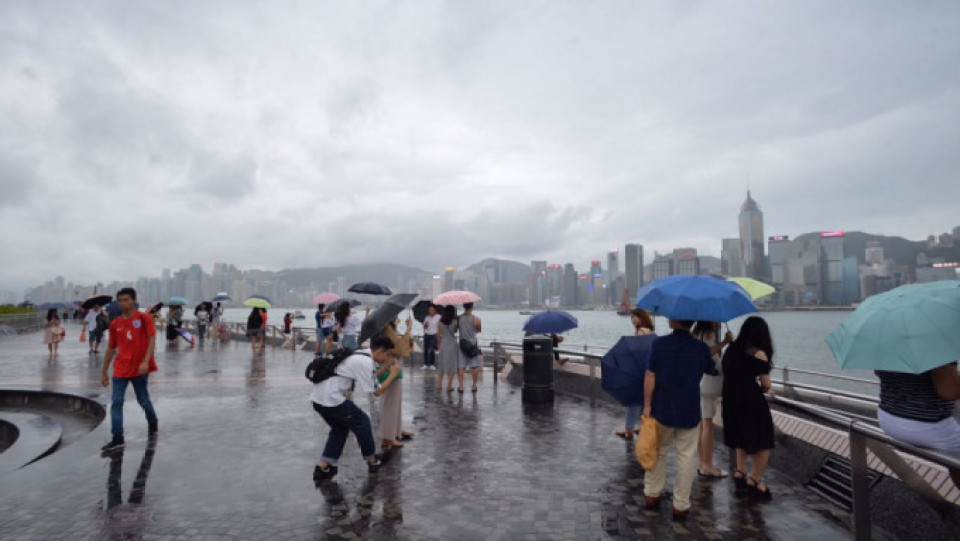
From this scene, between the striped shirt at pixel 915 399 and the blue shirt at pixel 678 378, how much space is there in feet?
4.20

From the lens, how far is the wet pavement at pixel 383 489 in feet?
13.8

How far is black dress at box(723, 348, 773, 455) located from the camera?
486 cm

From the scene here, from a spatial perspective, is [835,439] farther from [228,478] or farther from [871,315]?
[228,478]

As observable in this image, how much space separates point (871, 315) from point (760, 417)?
1716 millimetres

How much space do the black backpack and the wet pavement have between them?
1.07 m

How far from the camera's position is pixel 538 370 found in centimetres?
923

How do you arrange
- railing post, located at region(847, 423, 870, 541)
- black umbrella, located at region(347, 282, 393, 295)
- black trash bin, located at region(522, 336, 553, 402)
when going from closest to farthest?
railing post, located at region(847, 423, 870, 541) < black trash bin, located at region(522, 336, 553, 402) < black umbrella, located at region(347, 282, 393, 295)

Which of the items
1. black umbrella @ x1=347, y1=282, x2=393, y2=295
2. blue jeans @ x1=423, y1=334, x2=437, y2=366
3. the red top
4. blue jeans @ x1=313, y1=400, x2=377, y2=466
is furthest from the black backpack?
blue jeans @ x1=423, y1=334, x2=437, y2=366

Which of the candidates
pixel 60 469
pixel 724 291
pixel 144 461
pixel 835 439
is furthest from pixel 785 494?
pixel 60 469

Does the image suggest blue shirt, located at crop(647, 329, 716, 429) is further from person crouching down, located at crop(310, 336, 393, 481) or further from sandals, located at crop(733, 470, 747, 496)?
Answer: person crouching down, located at crop(310, 336, 393, 481)

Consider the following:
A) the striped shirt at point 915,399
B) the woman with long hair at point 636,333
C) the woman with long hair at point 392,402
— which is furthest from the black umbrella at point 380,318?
the striped shirt at point 915,399

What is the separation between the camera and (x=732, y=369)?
497 centimetres

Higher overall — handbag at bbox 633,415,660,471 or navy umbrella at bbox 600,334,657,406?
navy umbrella at bbox 600,334,657,406

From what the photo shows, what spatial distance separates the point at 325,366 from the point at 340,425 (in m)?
0.67
